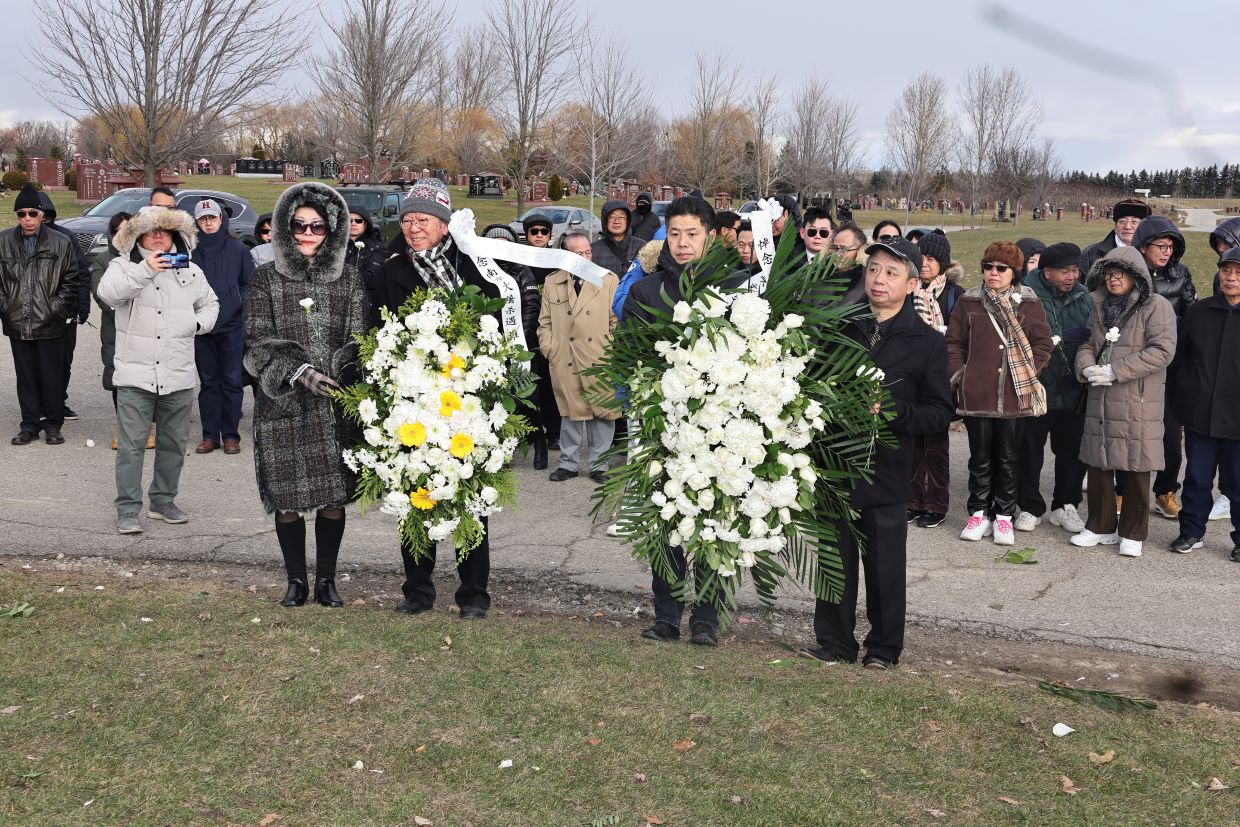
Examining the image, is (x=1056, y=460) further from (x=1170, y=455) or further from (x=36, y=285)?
(x=36, y=285)

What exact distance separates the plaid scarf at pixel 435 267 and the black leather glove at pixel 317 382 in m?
0.72

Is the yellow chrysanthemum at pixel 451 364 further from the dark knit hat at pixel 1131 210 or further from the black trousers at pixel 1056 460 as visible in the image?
the dark knit hat at pixel 1131 210

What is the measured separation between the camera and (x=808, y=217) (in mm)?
9953

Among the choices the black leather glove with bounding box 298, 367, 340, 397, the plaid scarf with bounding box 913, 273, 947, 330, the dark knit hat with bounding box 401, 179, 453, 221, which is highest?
the dark knit hat with bounding box 401, 179, 453, 221

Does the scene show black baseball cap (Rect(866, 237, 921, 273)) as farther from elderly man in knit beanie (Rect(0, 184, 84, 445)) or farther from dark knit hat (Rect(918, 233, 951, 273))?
elderly man in knit beanie (Rect(0, 184, 84, 445))

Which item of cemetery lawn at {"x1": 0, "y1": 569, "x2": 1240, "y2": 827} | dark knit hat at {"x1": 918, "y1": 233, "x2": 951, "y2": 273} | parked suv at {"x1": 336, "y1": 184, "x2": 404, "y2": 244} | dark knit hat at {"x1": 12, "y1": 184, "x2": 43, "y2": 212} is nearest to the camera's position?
cemetery lawn at {"x1": 0, "y1": 569, "x2": 1240, "y2": 827}

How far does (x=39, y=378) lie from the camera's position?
402 inches

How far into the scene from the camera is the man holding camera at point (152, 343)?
24.8 feet

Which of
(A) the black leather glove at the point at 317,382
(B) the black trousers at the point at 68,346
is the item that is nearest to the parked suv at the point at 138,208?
(B) the black trousers at the point at 68,346

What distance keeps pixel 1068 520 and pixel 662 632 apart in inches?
154

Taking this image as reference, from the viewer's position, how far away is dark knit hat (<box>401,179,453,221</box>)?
6.08 m

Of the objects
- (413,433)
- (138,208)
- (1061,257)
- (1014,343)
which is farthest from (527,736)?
(138,208)

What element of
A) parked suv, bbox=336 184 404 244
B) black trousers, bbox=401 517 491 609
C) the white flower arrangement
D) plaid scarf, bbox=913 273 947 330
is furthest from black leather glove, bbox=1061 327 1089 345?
parked suv, bbox=336 184 404 244

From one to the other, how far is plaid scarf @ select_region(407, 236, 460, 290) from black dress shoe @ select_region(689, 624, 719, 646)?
6.82 feet
